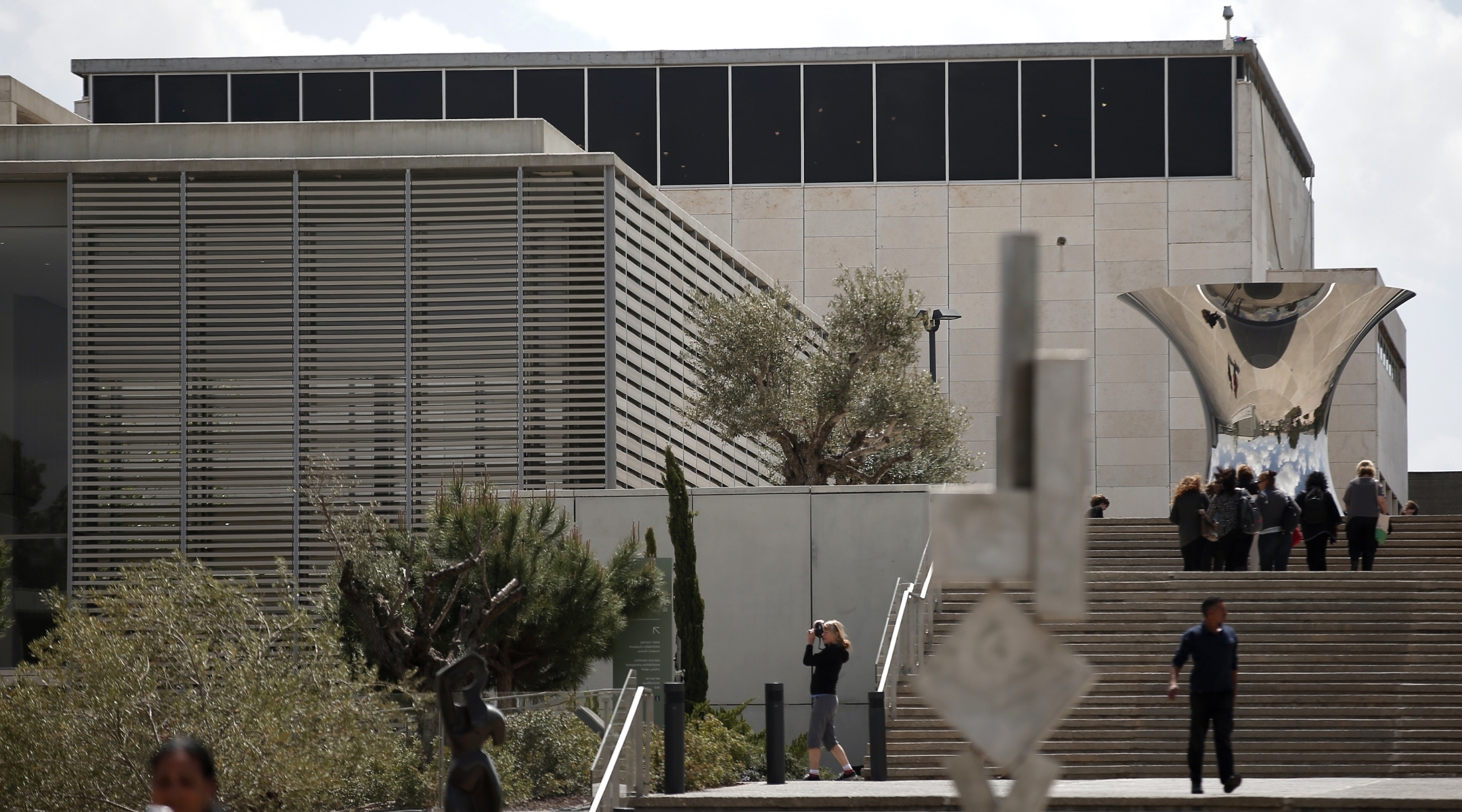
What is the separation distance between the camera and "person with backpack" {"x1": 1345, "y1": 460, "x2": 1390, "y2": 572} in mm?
20500

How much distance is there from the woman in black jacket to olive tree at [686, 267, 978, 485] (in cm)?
881

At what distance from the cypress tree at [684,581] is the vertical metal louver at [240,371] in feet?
20.1

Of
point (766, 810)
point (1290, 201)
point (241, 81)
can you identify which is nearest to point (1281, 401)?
point (766, 810)

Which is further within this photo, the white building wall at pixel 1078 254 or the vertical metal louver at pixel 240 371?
the white building wall at pixel 1078 254

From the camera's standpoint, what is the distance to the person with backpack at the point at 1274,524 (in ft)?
69.5

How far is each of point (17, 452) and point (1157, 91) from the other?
108ft

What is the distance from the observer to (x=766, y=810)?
13062mm

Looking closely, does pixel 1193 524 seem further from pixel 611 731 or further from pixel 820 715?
pixel 611 731

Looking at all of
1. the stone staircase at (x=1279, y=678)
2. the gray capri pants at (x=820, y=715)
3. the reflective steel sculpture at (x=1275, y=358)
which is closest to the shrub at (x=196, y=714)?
the gray capri pants at (x=820, y=715)

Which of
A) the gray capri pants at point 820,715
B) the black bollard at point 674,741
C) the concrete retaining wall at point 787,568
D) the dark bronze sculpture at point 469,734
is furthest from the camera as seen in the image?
the concrete retaining wall at point 787,568

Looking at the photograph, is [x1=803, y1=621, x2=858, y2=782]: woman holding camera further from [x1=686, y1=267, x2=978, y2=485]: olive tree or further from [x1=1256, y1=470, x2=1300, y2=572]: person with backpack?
[x1=686, y1=267, x2=978, y2=485]: olive tree

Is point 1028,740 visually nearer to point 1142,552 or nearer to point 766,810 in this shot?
point 766,810

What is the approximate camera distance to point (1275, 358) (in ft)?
91.1

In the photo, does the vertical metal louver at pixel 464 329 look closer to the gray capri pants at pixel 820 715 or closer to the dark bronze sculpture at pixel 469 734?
the gray capri pants at pixel 820 715
